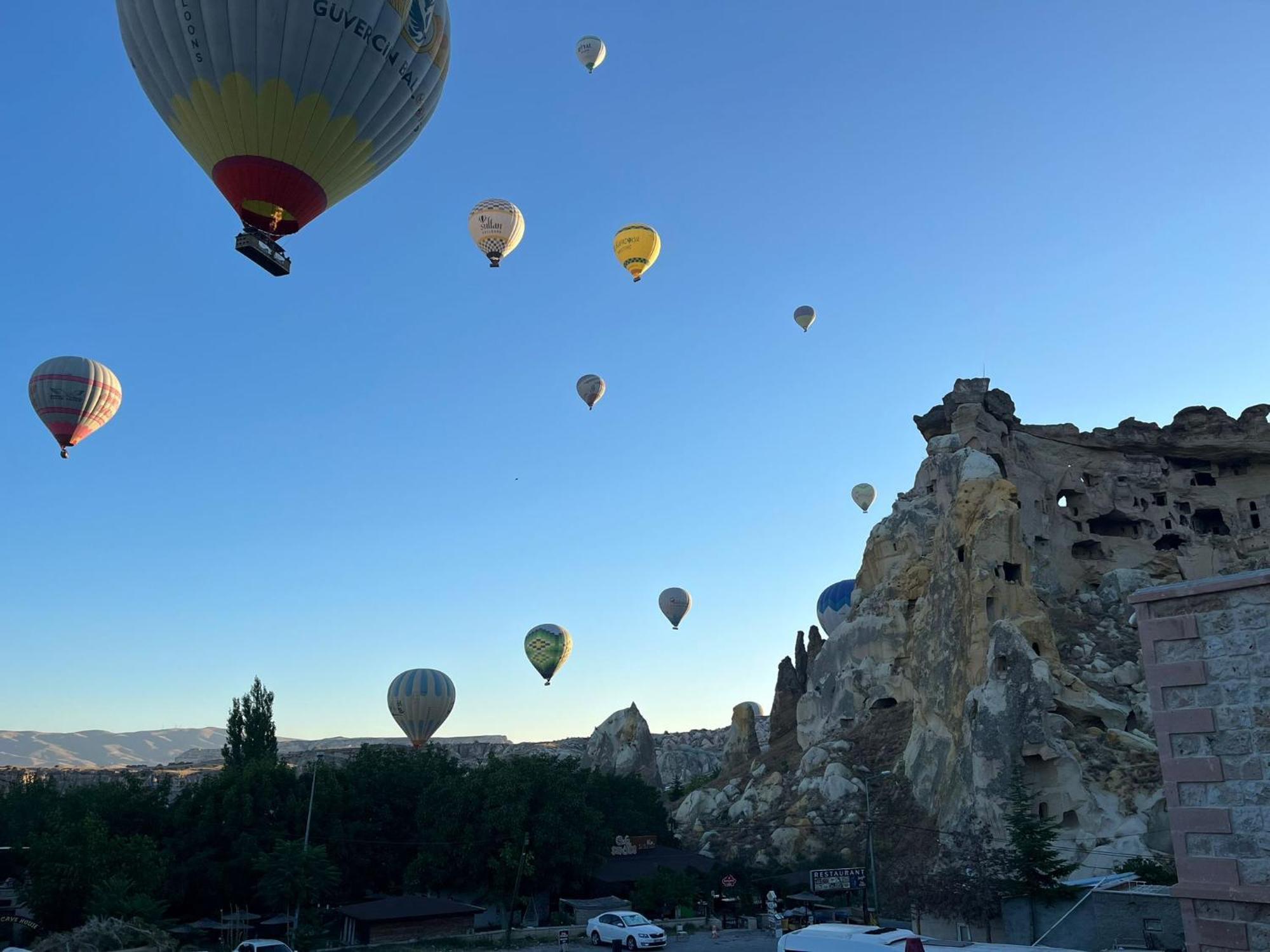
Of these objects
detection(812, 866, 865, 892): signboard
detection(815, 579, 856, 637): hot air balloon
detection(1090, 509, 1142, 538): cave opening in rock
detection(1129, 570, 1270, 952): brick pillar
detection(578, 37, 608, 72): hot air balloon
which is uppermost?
detection(578, 37, 608, 72): hot air balloon

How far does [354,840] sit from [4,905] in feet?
58.9

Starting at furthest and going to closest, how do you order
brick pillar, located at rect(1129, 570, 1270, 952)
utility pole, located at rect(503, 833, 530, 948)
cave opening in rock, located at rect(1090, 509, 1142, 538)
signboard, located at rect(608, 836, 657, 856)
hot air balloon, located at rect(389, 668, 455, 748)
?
cave opening in rock, located at rect(1090, 509, 1142, 538) < hot air balloon, located at rect(389, 668, 455, 748) < signboard, located at rect(608, 836, 657, 856) < utility pole, located at rect(503, 833, 530, 948) < brick pillar, located at rect(1129, 570, 1270, 952)

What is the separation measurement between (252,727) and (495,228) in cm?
4263

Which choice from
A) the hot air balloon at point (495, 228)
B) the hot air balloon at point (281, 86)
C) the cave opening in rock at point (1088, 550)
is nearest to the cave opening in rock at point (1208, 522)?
the cave opening in rock at point (1088, 550)

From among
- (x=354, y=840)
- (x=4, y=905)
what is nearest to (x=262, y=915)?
(x=354, y=840)

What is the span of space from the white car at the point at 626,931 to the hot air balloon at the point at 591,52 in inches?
2001

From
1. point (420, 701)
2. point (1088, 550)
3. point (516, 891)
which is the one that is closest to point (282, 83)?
point (516, 891)

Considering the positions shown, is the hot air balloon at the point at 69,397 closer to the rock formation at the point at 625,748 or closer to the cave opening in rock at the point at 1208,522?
the rock formation at the point at 625,748

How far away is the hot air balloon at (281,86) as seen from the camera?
2828 centimetres

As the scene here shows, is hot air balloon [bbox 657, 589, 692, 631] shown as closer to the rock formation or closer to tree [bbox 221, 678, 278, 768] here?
the rock formation

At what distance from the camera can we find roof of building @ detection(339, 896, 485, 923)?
37688 mm

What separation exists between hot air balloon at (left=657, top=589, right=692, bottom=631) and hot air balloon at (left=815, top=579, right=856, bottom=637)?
1216cm

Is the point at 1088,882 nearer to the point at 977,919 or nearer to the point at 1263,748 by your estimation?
the point at 977,919

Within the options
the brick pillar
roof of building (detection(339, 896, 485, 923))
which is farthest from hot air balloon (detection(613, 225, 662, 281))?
the brick pillar
